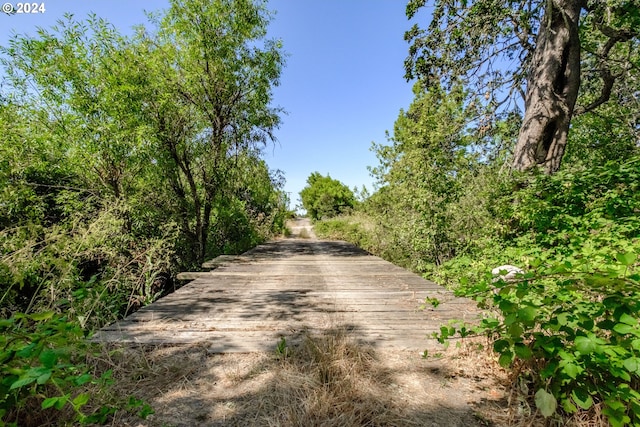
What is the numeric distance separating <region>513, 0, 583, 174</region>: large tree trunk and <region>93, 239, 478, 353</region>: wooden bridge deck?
10.4 feet

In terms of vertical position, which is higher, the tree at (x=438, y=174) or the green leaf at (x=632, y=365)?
the tree at (x=438, y=174)

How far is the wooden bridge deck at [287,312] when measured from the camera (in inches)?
96.5

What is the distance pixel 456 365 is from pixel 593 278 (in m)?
1.22

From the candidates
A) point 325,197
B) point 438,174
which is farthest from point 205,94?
point 325,197

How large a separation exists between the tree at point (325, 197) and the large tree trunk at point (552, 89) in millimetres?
22961

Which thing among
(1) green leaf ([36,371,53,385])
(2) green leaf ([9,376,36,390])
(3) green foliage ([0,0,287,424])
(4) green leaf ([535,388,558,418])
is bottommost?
(4) green leaf ([535,388,558,418])

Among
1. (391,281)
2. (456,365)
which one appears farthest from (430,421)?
(391,281)

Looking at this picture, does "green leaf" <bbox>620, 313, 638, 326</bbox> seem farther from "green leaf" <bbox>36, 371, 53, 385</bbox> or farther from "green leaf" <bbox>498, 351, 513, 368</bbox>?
"green leaf" <bbox>36, 371, 53, 385</bbox>

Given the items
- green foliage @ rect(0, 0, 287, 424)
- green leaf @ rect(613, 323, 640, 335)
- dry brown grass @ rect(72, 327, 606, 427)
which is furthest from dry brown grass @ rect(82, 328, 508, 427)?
green foliage @ rect(0, 0, 287, 424)

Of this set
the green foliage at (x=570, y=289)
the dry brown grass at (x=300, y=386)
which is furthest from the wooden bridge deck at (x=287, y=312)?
the green foliage at (x=570, y=289)

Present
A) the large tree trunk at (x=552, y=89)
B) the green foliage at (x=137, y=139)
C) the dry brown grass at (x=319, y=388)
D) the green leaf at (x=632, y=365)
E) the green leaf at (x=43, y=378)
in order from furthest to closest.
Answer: the green foliage at (x=137, y=139), the large tree trunk at (x=552, y=89), the dry brown grass at (x=319, y=388), the green leaf at (x=632, y=365), the green leaf at (x=43, y=378)

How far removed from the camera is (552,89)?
4.52m

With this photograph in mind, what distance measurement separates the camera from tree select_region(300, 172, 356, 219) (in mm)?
30047

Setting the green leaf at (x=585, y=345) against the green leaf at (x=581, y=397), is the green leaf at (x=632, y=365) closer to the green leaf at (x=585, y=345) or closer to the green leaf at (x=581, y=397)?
the green leaf at (x=585, y=345)
